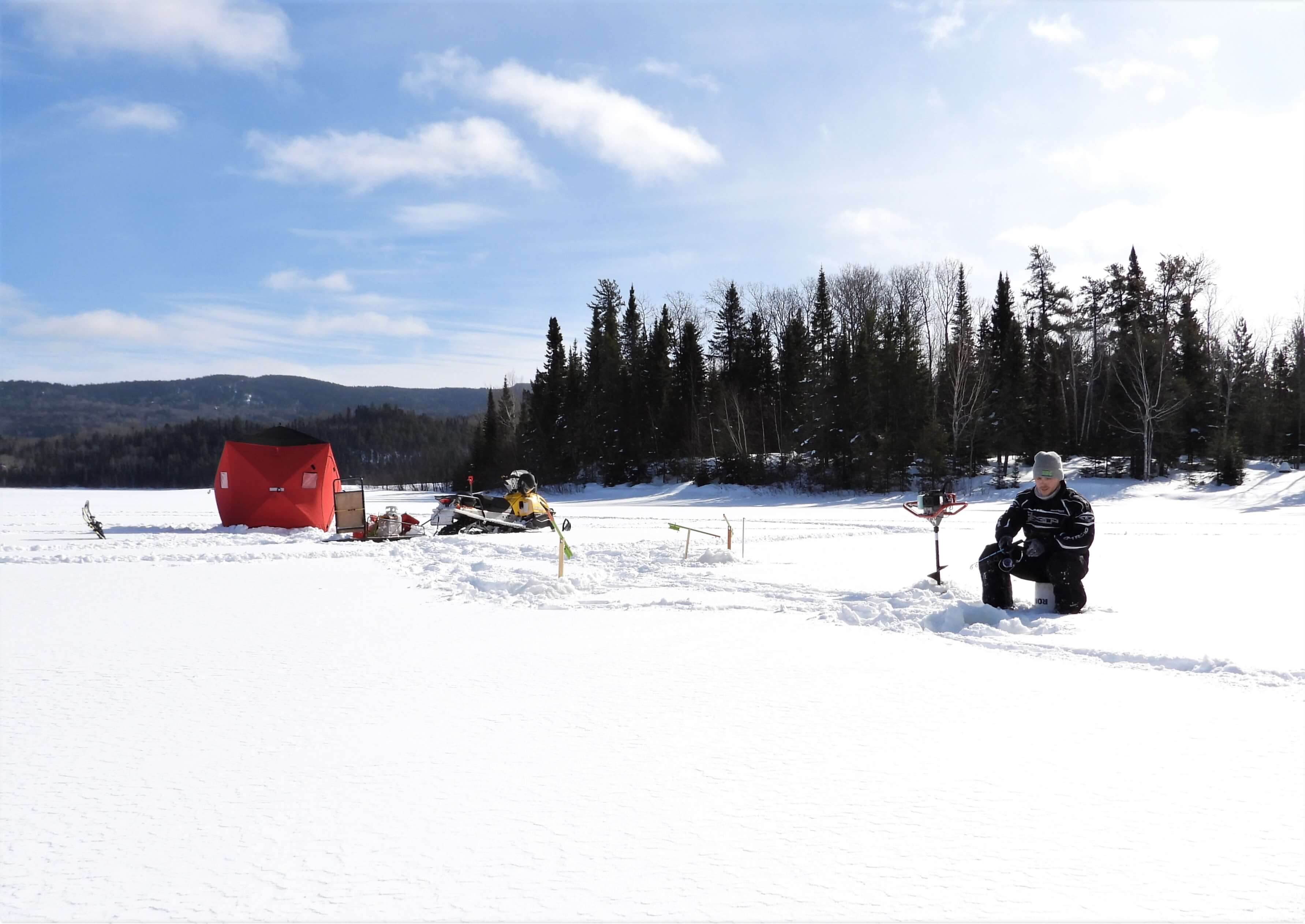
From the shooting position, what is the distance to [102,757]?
416 cm

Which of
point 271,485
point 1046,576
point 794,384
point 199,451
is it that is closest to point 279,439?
point 271,485

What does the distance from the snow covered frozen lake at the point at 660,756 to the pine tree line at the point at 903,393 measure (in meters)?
29.0

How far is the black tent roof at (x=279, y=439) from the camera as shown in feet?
66.5

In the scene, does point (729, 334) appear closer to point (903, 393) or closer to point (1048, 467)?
point (903, 393)

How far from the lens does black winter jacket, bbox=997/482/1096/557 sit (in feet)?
25.2

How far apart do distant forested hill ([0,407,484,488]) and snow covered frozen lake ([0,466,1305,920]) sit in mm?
78217

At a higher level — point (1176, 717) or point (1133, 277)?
point (1133, 277)

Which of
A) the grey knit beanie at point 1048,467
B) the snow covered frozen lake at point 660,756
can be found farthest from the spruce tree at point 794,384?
the grey knit beanie at point 1048,467

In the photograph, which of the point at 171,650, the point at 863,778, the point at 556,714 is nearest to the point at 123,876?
the point at 556,714

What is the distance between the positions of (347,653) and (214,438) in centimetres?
12689

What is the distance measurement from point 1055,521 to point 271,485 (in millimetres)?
17950

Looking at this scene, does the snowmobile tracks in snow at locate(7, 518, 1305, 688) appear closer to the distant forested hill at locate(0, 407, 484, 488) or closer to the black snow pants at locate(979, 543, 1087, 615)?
the black snow pants at locate(979, 543, 1087, 615)

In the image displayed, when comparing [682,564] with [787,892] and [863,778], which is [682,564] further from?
[787,892]

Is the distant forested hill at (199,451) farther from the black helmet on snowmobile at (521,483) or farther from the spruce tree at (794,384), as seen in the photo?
the black helmet on snowmobile at (521,483)
